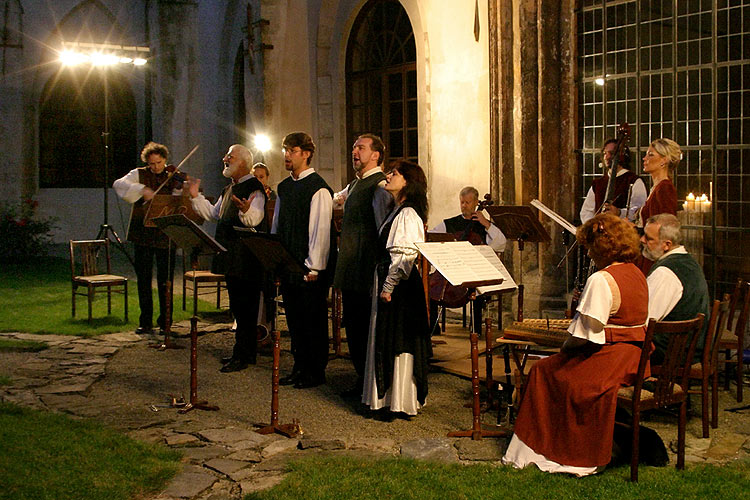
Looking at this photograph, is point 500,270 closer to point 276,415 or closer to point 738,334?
point 738,334

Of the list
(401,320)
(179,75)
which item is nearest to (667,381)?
(401,320)

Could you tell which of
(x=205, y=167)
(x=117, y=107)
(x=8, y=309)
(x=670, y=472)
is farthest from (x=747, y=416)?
(x=117, y=107)

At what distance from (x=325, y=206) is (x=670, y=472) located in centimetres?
341

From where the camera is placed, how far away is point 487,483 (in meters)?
5.18

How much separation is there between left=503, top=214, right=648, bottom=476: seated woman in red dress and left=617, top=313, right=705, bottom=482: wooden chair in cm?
Result: 12

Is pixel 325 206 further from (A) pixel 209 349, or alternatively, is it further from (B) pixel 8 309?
(B) pixel 8 309

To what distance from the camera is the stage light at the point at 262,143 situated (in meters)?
14.6

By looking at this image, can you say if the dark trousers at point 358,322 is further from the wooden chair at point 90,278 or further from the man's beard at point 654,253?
the wooden chair at point 90,278

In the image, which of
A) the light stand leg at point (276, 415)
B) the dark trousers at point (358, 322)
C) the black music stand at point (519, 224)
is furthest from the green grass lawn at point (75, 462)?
the black music stand at point (519, 224)

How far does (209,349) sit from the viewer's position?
9.36m

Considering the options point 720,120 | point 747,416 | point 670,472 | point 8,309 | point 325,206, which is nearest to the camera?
point 670,472

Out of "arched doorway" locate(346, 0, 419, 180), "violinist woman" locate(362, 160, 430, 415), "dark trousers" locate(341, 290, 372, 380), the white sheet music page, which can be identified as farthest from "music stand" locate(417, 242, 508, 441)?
"arched doorway" locate(346, 0, 419, 180)

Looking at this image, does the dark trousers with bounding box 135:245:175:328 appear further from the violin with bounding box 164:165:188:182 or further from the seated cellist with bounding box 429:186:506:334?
the seated cellist with bounding box 429:186:506:334

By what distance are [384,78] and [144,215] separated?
490 centimetres
